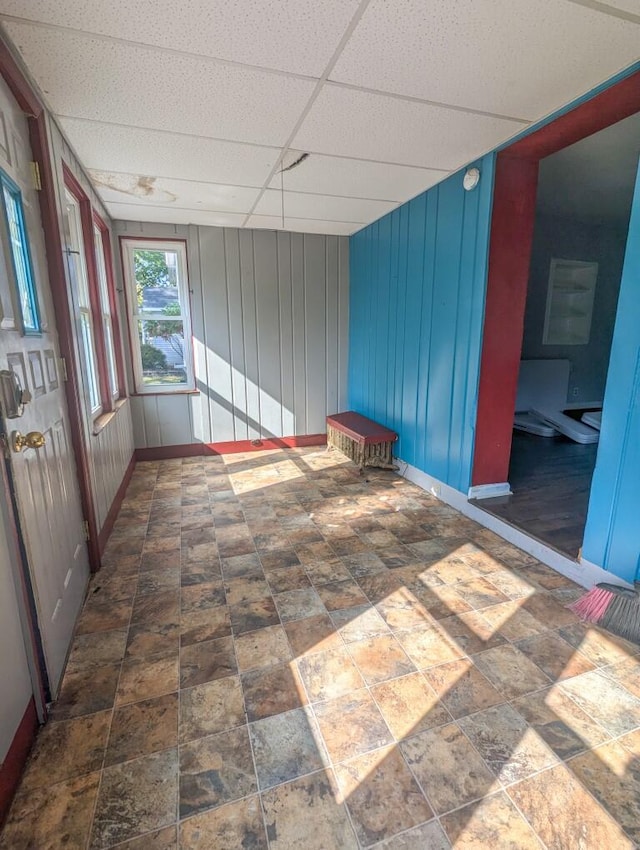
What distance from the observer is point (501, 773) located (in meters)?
1.20

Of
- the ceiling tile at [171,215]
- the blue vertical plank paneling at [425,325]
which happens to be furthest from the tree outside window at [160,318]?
the blue vertical plank paneling at [425,325]

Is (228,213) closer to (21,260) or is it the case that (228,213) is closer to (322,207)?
(322,207)

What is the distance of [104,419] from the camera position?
9.42ft

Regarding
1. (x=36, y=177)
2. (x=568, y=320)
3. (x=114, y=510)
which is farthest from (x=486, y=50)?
(x=568, y=320)

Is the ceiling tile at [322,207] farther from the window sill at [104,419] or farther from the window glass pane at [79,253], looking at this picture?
the window sill at [104,419]

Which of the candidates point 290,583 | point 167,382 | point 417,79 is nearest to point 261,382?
point 167,382

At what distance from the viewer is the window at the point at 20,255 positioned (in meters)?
1.45

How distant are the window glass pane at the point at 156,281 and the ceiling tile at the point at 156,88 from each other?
210cm

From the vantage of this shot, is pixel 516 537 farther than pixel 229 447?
No

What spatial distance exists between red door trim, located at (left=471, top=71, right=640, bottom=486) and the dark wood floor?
0.82 feet

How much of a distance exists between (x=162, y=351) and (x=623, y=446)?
4.03 metres

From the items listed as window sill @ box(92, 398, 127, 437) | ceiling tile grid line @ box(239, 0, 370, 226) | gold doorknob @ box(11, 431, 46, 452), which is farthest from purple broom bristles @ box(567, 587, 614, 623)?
window sill @ box(92, 398, 127, 437)

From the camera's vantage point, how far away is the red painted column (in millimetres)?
2545

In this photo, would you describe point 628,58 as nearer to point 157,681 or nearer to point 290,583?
point 290,583
